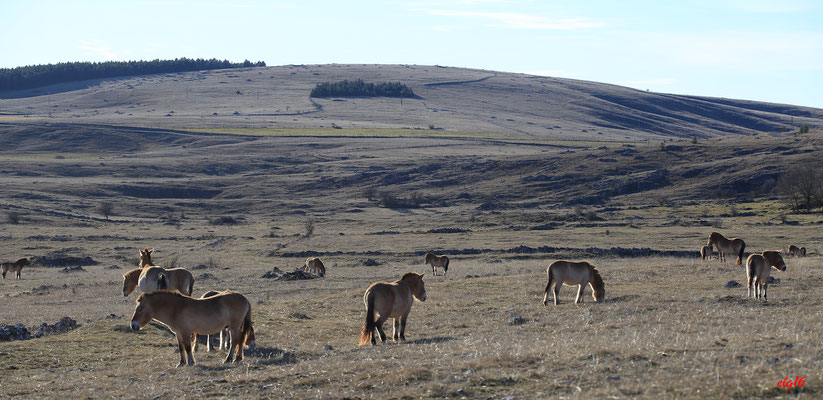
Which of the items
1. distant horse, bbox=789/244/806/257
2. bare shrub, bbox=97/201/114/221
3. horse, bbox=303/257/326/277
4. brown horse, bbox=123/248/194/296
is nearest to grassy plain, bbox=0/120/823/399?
horse, bbox=303/257/326/277

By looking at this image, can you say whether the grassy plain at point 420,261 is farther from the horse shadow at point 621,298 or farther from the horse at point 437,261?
the horse at point 437,261

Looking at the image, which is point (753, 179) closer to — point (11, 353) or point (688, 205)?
point (688, 205)

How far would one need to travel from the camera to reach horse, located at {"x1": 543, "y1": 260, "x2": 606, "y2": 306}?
20.3 metres

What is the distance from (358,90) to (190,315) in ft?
609

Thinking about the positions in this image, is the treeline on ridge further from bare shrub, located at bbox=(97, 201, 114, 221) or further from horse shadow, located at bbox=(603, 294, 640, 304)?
horse shadow, located at bbox=(603, 294, 640, 304)

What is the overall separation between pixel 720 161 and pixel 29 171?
89.0 metres

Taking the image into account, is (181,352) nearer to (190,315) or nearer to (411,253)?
(190,315)

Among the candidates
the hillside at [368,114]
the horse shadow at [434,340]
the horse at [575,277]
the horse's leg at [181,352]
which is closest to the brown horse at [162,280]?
the horse's leg at [181,352]

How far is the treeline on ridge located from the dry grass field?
50.5m

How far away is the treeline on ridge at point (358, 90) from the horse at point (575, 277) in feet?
569

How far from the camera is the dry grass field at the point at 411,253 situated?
11.0 metres

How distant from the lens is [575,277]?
2053cm

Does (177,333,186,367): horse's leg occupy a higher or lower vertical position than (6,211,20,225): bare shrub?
higher

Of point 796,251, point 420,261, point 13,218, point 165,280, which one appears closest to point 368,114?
point 13,218
